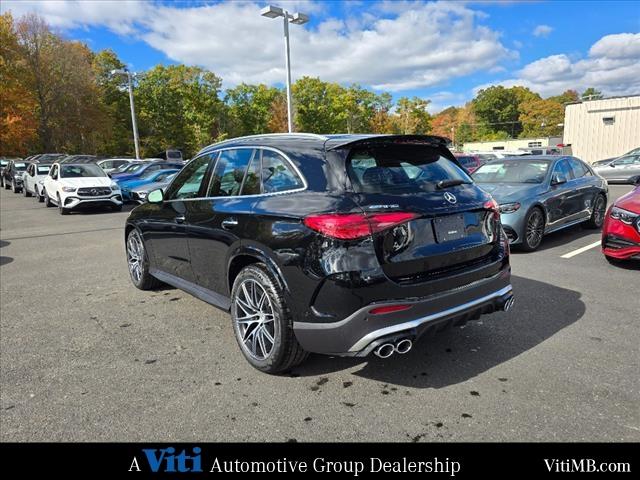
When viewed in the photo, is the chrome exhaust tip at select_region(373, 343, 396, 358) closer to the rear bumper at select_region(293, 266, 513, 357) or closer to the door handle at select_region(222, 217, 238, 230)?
the rear bumper at select_region(293, 266, 513, 357)

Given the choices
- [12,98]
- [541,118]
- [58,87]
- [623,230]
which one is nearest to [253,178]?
[623,230]

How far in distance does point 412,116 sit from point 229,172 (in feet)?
257

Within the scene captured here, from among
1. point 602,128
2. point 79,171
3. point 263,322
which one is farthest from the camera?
point 602,128

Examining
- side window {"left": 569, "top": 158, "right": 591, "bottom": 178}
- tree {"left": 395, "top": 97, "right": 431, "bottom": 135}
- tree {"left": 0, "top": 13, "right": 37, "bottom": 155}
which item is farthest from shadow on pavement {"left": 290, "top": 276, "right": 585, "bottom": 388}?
tree {"left": 395, "top": 97, "right": 431, "bottom": 135}

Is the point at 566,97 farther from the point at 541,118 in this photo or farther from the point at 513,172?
the point at 513,172

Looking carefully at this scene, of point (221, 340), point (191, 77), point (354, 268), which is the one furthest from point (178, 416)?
point (191, 77)

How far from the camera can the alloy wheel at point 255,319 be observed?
3.39 m

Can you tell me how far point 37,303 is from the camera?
5.37 m

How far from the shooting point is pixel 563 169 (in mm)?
8312

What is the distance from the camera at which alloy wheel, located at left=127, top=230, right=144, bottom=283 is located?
18.2ft

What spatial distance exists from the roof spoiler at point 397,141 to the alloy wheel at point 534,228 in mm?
4045
